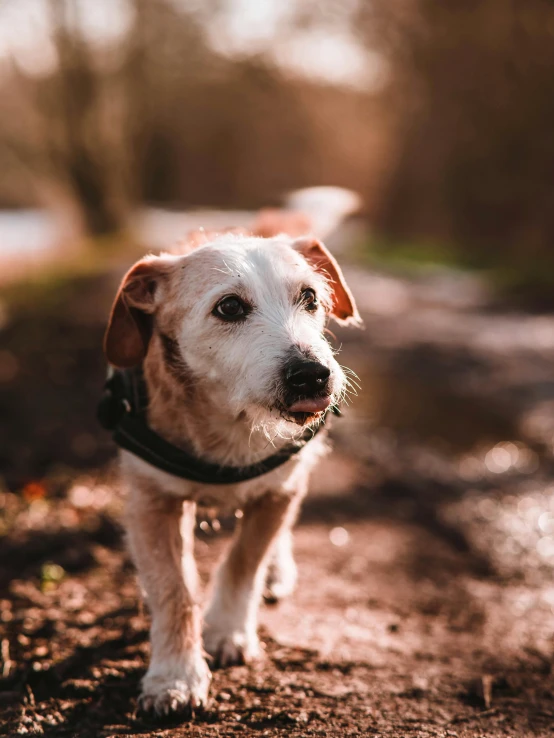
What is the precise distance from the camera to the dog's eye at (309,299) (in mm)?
2964

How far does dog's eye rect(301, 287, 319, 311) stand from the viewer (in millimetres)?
2964

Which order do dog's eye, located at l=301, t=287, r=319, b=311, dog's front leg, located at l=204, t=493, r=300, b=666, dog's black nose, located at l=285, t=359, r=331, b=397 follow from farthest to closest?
dog's front leg, located at l=204, t=493, r=300, b=666
dog's eye, located at l=301, t=287, r=319, b=311
dog's black nose, located at l=285, t=359, r=331, b=397

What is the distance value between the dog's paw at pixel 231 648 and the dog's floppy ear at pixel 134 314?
1217 millimetres

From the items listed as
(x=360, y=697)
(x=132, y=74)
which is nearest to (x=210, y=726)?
(x=360, y=697)

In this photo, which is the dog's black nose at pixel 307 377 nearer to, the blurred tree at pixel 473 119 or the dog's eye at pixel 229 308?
the dog's eye at pixel 229 308

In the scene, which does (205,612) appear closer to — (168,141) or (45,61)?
(45,61)

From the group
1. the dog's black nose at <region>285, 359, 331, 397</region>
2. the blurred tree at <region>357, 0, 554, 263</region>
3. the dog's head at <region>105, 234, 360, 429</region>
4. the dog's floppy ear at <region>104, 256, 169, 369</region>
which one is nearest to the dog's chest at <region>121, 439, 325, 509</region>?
the dog's head at <region>105, 234, 360, 429</region>

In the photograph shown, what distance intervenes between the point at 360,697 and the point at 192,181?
36285 millimetres

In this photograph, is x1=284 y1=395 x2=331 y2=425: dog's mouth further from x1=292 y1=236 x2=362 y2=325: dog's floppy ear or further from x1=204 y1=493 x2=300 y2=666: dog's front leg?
x1=292 y1=236 x2=362 y2=325: dog's floppy ear

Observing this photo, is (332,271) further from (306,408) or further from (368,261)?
(368,261)

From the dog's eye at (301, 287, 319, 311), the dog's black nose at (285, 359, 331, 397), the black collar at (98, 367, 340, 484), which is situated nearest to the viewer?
the dog's black nose at (285, 359, 331, 397)

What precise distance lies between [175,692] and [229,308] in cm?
143

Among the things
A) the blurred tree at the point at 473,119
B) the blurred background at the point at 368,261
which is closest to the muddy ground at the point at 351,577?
the blurred background at the point at 368,261

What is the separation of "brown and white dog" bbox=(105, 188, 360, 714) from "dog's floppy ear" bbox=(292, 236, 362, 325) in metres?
0.06
